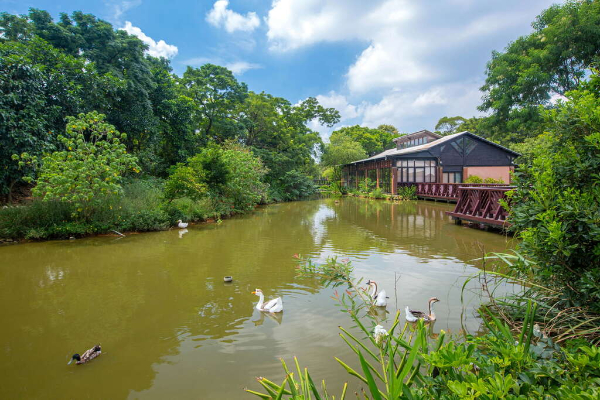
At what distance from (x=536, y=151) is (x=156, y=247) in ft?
29.0

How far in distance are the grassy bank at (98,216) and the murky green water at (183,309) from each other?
78 cm

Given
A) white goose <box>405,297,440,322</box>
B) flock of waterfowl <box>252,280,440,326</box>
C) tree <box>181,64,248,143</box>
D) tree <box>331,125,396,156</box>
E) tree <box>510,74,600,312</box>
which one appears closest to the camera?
tree <box>510,74,600,312</box>

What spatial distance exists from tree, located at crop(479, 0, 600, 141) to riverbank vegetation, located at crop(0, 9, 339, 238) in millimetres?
17580

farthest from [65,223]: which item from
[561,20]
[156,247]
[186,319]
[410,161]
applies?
[561,20]

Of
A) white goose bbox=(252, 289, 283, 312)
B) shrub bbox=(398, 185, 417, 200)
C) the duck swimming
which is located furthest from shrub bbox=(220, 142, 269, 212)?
shrub bbox=(398, 185, 417, 200)

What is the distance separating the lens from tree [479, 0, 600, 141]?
19.1 meters

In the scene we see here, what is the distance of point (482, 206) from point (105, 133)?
1485cm

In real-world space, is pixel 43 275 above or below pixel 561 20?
below

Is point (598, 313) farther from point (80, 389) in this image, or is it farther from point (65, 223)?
point (65, 223)

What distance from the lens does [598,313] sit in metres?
2.51

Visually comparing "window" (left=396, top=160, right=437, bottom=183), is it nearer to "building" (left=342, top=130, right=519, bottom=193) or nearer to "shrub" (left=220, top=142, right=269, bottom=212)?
"building" (left=342, top=130, right=519, bottom=193)

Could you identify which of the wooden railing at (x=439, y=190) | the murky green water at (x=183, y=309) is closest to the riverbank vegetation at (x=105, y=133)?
the murky green water at (x=183, y=309)

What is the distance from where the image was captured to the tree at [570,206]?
252cm

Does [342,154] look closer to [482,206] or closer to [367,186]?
[367,186]
